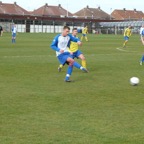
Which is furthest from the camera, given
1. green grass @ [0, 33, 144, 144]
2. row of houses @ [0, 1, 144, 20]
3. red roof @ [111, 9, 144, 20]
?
red roof @ [111, 9, 144, 20]

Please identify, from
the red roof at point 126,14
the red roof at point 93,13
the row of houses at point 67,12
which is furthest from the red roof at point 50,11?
the red roof at point 126,14

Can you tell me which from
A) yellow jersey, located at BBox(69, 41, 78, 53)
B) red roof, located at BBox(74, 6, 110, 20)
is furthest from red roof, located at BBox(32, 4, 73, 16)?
yellow jersey, located at BBox(69, 41, 78, 53)

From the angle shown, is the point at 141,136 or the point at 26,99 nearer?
the point at 141,136

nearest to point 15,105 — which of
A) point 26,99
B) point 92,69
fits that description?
point 26,99

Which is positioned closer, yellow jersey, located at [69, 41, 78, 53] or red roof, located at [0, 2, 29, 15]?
yellow jersey, located at [69, 41, 78, 53]

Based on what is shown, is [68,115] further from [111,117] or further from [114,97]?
[114,97]

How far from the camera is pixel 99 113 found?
8336 millimetres

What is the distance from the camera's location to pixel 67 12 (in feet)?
383

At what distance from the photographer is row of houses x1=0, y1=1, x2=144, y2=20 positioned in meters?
115

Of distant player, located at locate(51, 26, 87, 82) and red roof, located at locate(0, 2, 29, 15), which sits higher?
red roof, located at locate(0, 2, 29, 15)

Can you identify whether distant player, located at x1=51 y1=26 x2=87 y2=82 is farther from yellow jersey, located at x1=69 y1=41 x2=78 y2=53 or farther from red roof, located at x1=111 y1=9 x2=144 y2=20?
red roof, located at x1=111 y1=9 x2=144 y2=20

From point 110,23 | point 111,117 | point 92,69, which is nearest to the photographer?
point 111,117

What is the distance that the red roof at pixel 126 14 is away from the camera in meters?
137

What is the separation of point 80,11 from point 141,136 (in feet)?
413
